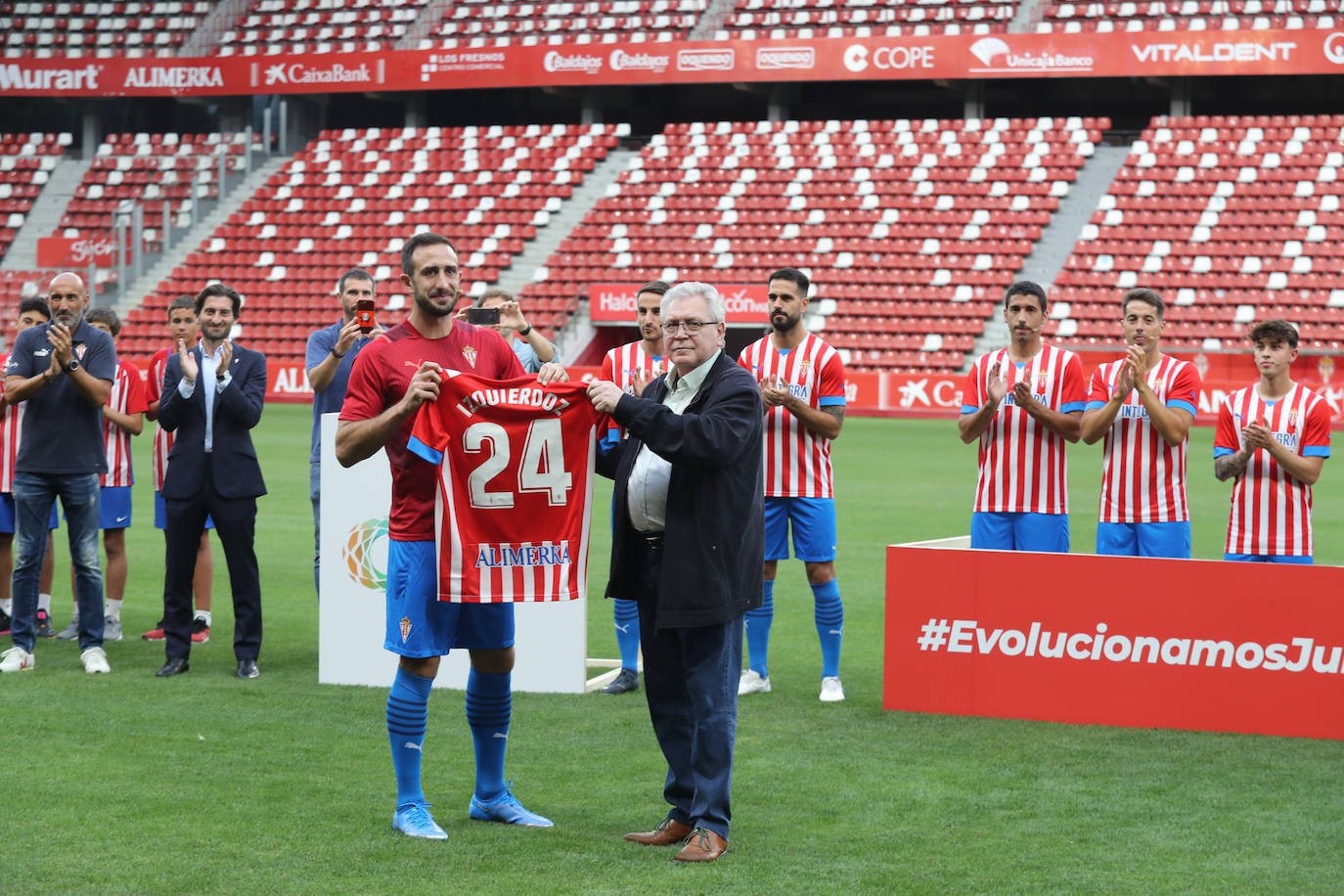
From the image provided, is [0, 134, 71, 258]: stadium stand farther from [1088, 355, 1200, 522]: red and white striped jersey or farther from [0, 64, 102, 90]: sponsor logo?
[1088, 355, 1200, 522]: red and white striped jersey

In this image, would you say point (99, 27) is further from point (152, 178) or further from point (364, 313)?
point (364, 313)

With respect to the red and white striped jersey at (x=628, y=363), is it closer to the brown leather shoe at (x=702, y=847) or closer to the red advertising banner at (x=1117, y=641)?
the red advertising banner at (x=1117, y=641)

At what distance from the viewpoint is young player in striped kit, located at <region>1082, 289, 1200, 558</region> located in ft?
24.8

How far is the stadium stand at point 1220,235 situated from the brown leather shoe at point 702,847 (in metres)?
22.7

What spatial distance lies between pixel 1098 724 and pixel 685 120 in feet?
103

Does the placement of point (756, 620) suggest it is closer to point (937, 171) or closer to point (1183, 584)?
point (1183, 584)

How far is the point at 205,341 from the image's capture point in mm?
7992

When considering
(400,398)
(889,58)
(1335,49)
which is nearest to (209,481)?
(400,398)

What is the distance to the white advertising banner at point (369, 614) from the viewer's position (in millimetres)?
7602

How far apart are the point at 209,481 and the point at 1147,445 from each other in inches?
180

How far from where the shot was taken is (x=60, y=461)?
7.94 meters


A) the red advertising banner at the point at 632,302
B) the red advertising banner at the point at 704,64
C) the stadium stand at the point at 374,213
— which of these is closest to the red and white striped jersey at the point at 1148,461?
the red advertising banner at the point at 632,302

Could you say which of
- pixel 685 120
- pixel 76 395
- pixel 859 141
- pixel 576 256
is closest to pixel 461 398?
pixel 76 395

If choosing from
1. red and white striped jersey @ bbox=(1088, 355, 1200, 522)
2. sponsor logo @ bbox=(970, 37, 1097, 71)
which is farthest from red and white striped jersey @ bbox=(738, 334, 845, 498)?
sponsor logo @ bbox=(970, 37, 1097, 71)
